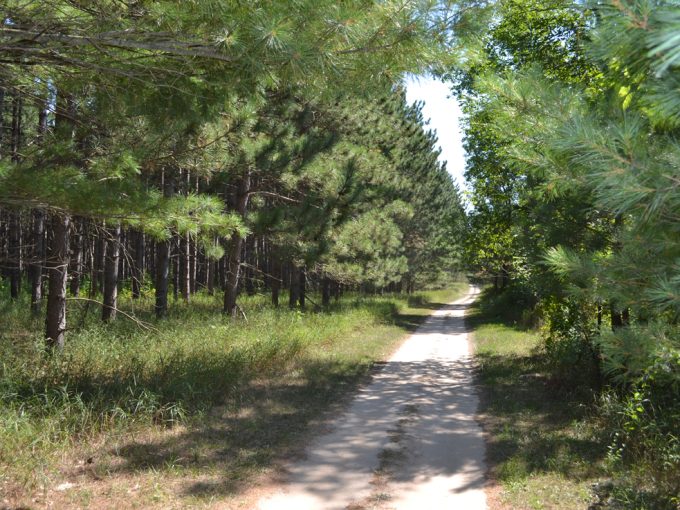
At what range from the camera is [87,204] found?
5.65m

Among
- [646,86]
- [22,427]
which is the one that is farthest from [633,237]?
[22,427]

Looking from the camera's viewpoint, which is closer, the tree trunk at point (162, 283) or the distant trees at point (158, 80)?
the distant trees at point (158, 80)

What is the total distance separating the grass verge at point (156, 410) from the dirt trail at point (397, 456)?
17.7 inches

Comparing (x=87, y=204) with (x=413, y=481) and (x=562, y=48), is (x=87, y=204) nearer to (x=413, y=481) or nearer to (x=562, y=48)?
(x=413, y=481)

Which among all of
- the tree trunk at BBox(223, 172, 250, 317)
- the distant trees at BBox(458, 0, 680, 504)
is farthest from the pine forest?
the tree trunk at BBox(223, 172, 250, 317)

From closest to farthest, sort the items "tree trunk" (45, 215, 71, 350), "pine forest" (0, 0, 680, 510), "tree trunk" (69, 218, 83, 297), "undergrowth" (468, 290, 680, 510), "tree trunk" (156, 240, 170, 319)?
"pine forest" (0, 0, 680, 510) < "undergrowth" (468, 290, 680, 510) < "tree trunk" (45, 215, 71, 350) < "tree trunk" (69, 218, 83, 297) < "tree trunk" (156, 240, 170, 319)

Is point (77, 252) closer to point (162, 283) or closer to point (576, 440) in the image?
point (162, 283)

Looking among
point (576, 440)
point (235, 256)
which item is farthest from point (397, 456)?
point (235, 256)

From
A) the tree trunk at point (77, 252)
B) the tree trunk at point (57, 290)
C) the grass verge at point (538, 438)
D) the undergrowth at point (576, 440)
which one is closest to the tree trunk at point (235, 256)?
the tree trunk at point (77, 252)

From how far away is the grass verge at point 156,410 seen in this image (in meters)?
4.91

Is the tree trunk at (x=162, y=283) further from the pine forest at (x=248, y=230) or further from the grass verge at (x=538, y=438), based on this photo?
the grass verge at (x=538, y=438)

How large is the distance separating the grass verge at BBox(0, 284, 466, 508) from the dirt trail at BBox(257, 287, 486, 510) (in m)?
0.45

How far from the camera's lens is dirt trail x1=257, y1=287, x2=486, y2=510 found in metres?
4.95

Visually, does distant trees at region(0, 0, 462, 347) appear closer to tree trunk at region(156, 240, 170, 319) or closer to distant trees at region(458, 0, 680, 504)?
distant trees at region(458, 0, 680, 504)
